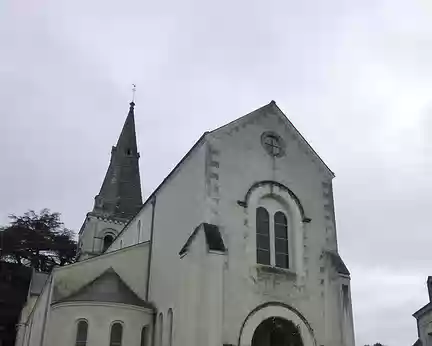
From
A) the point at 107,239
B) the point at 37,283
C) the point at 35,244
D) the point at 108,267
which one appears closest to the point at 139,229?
the point at 108,267

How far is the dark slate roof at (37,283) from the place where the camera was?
42000mm

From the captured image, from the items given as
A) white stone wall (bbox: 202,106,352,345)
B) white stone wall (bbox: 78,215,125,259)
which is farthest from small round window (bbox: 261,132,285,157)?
white stone wall (bbox: 78,215,125,259)

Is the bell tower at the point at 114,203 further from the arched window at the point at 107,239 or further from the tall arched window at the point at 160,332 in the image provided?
the tall arched window at the point at 160,332

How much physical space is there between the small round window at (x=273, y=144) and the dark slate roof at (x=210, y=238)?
457cm

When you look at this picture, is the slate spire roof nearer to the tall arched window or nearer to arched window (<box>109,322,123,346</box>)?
the tall arched window

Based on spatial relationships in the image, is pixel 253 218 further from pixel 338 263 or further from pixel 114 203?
pixel 114 203

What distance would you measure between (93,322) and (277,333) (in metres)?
7.15

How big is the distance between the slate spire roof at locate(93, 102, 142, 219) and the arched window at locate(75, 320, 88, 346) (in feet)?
83.7

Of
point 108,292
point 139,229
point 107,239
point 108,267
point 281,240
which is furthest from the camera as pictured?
point 107,239

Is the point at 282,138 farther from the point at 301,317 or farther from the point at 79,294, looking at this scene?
the point at 79,294

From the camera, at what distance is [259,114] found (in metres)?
22.8

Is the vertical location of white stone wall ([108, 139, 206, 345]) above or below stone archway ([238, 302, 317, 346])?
above

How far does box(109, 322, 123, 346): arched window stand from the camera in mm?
20750

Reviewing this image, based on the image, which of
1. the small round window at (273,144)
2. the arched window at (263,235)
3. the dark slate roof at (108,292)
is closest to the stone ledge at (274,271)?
the arched window at (263,235)
